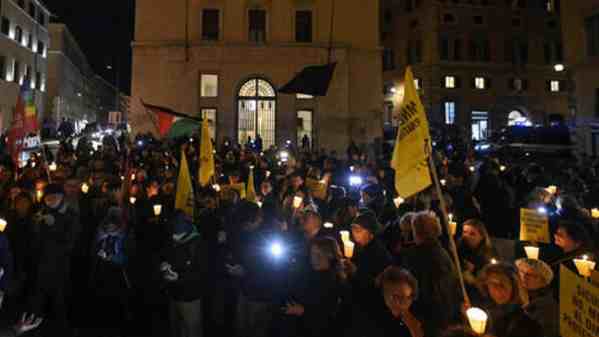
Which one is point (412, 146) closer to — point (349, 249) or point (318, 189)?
point (349, 249)

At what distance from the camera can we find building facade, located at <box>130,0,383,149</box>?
2744 cm

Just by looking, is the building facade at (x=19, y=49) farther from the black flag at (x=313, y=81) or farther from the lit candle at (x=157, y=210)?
the lit candle at (x=157, y=210)

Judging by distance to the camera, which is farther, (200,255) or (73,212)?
(73,212)

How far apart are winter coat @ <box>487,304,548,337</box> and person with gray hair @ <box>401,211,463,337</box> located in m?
0.57

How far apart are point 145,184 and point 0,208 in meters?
2.59

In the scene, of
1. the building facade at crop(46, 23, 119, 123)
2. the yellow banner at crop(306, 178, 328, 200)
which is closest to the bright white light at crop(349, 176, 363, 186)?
the yellow banner at crop(306, 178, 328, 200)

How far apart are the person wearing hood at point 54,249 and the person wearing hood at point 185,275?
1.70m

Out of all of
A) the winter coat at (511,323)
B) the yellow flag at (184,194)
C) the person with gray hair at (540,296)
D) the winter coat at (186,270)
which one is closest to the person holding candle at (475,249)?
the person with gray hair at (540,296)

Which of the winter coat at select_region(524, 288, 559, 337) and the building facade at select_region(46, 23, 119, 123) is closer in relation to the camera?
the winter coat at select_region(524, 288, 559, 337)

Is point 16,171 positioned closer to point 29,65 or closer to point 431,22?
point 29,65

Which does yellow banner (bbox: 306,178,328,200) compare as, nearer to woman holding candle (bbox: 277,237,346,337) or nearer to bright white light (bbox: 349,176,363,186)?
bright white light (bbox: 349,176,363,186)

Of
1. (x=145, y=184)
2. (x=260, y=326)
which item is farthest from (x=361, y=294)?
(x=145, y=184)

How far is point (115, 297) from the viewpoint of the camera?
667cm

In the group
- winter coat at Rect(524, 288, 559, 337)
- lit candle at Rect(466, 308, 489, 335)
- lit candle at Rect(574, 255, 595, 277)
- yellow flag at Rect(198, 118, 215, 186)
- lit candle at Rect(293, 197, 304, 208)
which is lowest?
winter coat at Rect(524, 288, 559, 337)
